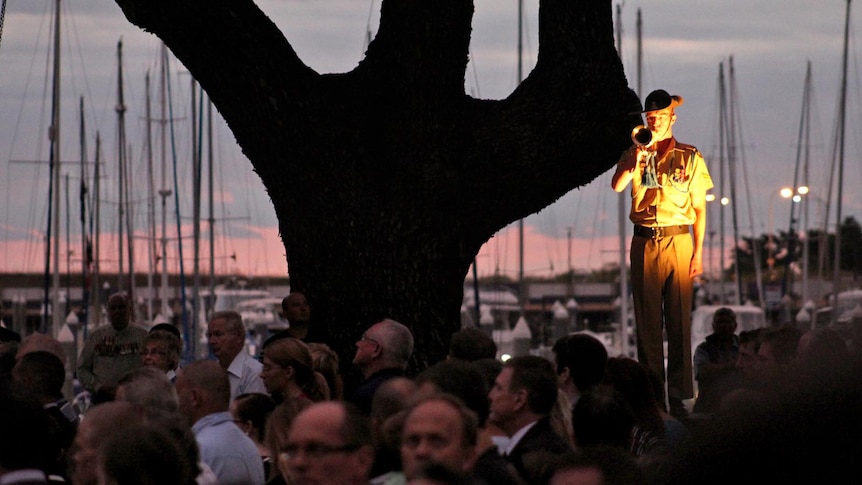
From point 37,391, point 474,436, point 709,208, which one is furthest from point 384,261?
point 709,208

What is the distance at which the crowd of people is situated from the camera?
6.43 feet

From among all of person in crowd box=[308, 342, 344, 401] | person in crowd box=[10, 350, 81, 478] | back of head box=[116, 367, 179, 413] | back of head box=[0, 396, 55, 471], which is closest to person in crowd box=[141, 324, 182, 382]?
person in crowd box=[308, 342, 344, 401]

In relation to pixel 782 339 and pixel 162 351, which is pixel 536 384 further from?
pixel 162 351

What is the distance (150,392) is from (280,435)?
2.85 feet

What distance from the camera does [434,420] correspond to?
4855 millimetres

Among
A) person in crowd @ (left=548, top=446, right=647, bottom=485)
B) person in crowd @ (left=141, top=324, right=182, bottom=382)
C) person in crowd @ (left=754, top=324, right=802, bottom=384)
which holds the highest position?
person in crowd @ (left=548, top=446, right=647, bottom=485)

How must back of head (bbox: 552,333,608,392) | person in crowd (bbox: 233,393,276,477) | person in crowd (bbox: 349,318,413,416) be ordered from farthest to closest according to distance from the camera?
person in crowd (bbox: 349,318,413,416) < back of head (bbox: 552,333,608,392) < person in crowd (bbox: 233,393,276,477)

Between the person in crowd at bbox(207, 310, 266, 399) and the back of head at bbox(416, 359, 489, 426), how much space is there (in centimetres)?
369

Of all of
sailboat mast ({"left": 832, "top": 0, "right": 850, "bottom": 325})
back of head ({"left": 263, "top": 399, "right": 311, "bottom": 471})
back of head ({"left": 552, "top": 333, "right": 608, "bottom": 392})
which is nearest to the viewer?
back of head ({"left": 263, "top": 399, "right": 311, "bottom": 471})

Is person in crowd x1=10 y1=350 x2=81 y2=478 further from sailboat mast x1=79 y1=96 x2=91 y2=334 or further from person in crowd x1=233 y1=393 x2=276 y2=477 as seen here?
sailboat mast x1=79 y1=96 x2=91 y2=334

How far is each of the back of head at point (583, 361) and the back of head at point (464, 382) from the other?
5.23 ft

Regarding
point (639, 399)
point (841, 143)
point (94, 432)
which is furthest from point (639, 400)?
point (841, 143)

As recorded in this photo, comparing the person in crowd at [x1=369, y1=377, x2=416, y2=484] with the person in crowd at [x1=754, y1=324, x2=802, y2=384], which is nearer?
the person in crowd at [x1=369, y1=377, x2=416, y2=484]

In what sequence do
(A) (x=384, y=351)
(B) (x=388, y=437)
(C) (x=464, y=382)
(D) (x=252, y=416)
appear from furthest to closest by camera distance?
(A) (x=384, y=351), (D) (x=252, y=416), (C) (x=464, y=382), (B) (x=388, y=437)
